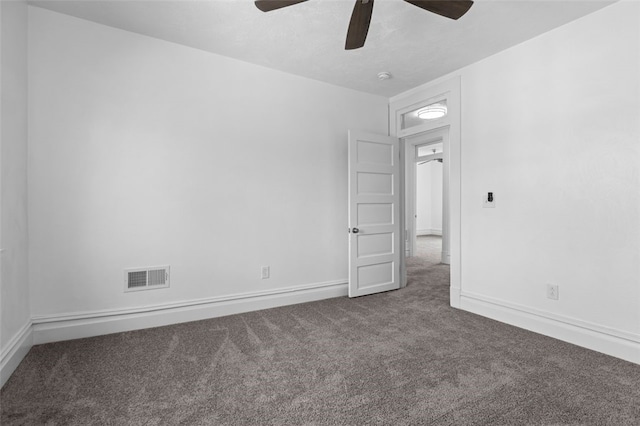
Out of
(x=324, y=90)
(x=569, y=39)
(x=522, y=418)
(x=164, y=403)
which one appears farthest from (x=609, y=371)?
(x=324, y=90)

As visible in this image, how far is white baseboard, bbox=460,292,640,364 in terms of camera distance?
2371 millimetres

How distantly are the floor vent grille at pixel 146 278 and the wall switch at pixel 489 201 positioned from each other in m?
3.28

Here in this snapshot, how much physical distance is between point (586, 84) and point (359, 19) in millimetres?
1997

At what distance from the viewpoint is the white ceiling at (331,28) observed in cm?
249

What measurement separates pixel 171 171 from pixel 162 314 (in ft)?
4.50

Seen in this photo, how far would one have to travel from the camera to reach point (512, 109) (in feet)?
10.2

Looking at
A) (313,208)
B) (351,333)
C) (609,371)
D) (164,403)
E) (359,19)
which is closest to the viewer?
(164,403)

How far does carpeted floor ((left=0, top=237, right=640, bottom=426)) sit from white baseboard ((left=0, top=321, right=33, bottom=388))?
0.06 meters

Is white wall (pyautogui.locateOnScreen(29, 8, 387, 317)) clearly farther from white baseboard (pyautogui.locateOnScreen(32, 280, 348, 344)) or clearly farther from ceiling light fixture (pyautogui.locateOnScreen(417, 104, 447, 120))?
ceiling light fixture (pyautogui.locateOnScreen(417, 104, 447, 120))

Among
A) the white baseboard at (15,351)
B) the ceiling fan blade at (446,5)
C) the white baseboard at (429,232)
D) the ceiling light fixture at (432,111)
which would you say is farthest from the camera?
the white baseboard at (429,232)

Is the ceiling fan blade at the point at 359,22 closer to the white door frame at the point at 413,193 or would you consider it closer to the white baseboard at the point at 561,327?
the white baseboard at the point at 561,327

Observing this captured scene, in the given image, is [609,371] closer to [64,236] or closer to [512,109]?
[512,109]

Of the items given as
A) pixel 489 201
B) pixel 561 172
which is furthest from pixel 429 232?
pixel 561 172

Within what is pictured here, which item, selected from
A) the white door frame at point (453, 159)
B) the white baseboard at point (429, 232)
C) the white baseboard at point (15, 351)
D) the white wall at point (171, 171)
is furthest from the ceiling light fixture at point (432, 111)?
the white baseboard at point (429, 232)
